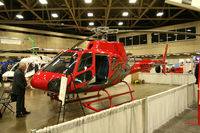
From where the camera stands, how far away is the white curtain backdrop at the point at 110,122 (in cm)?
172

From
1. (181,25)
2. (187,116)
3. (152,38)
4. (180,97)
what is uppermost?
(181,25)

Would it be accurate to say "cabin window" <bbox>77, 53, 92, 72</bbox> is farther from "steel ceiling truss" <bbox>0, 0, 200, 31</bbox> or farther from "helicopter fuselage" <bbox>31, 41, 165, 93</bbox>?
"steel ceiling truss" <bbox>0, 0, 200, 31</bbox>

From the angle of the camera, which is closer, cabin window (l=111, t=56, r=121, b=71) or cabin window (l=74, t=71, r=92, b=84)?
cabin window (l=74, t=71, r=92, b=84)

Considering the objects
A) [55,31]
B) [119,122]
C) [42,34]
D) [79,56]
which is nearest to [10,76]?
[79,56]

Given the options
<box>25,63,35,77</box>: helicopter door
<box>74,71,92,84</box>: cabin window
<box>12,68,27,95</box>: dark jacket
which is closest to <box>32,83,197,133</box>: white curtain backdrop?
<box>74,71,92,84</box>: cabin window

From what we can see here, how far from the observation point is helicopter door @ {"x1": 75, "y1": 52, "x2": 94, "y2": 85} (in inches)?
154

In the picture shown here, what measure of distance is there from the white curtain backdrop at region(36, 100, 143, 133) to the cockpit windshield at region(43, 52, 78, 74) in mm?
1974

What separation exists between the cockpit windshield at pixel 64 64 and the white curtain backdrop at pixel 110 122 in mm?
1974

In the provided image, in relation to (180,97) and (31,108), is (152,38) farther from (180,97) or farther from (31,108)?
(31,108)

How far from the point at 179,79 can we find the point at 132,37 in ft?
36.6

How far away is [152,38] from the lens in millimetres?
18312

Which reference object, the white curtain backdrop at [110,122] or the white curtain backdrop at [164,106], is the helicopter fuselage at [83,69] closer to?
the white curtain backdrop at [110,122]

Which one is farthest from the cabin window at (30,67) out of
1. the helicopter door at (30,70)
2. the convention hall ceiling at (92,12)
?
the convention hall ceiling at (92,12)

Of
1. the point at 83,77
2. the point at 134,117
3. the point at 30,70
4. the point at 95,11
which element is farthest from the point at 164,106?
the point at 95,11
